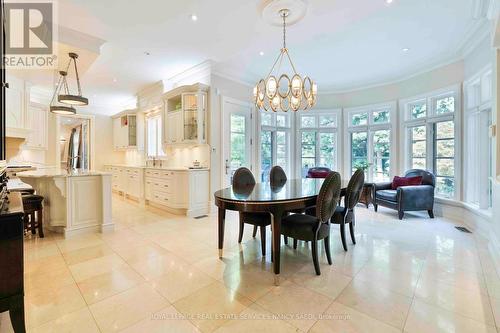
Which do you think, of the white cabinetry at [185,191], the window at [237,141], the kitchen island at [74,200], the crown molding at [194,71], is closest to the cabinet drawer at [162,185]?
the white cabinetry at [185,191]

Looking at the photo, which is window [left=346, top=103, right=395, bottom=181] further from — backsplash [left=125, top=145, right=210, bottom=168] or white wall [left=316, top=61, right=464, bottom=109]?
backsplash [left=125, top=145, right=210, bottom=168]

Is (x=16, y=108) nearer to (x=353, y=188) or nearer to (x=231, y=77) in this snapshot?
(x=231, y=77)

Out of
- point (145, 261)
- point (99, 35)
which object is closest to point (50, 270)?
point (145, 261)

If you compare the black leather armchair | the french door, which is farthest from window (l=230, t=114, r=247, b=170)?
the black leather armchair

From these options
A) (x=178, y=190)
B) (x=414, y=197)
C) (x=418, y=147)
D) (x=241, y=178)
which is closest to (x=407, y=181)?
(x=414, y=197)

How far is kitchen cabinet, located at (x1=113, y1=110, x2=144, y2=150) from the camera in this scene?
6.57m

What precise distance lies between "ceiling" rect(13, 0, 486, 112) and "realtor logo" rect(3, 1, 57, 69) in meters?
0.19

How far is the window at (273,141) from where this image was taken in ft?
19.6

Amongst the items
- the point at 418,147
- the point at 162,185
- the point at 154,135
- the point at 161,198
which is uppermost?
the point at 154,135

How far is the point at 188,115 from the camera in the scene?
4.87 metres

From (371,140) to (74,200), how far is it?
6.12 meters

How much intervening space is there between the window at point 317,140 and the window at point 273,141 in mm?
393

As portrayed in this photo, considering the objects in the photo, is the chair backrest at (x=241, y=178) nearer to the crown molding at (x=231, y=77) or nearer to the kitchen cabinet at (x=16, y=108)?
the crown molding at (x=231, y=77)

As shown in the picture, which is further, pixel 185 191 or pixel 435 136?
pixel 435 136
